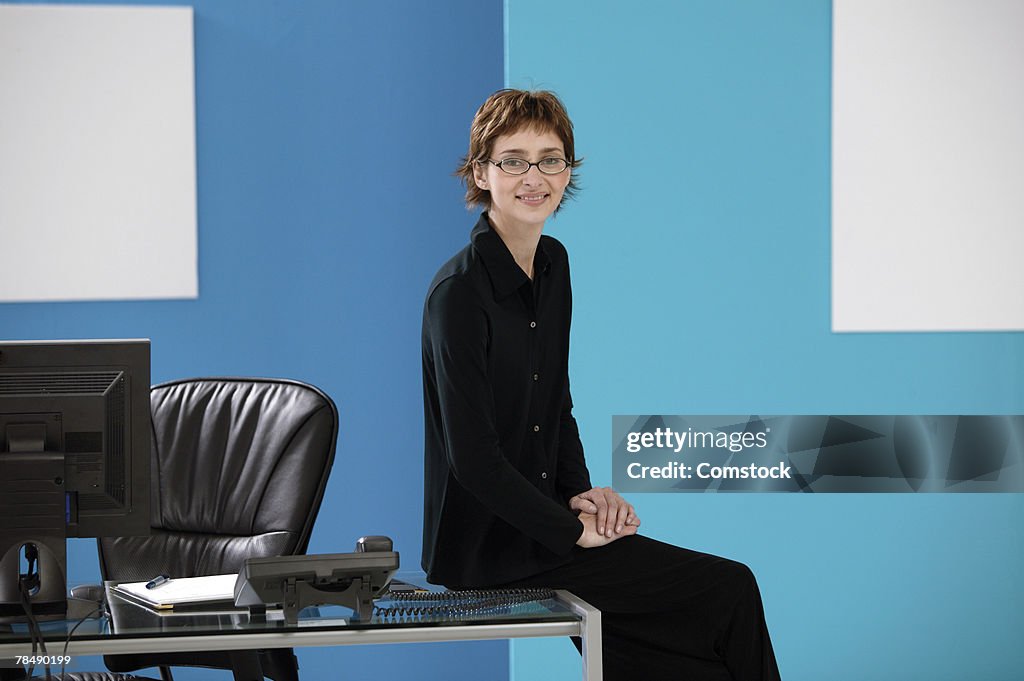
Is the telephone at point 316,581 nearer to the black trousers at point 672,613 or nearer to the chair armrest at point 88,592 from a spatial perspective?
the chair armrest at point 88,592

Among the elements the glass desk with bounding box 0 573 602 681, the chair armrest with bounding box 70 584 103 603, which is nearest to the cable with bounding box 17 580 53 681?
the glass desk with bounding box 0 573 602 681

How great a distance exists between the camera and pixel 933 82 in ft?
12.6

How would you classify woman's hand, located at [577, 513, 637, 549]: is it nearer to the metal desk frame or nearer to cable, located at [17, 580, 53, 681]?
the metal desk frame

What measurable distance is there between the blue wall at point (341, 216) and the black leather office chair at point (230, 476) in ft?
4.06

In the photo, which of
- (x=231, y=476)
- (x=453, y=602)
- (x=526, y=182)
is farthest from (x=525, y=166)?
(x=231, y=476)

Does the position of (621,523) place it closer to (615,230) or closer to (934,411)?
(615,230)

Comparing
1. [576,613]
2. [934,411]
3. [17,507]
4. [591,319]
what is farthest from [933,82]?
[17,507]

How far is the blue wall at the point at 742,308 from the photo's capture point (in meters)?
3.80

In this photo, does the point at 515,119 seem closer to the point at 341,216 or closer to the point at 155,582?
the point at 155,582

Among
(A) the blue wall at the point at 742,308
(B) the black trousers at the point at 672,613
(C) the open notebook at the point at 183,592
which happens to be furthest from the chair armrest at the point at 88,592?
(A) the blue wall at the point at 742,308

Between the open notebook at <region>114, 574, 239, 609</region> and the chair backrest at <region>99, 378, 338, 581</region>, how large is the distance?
0.59 metres

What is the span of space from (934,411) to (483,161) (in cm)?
205

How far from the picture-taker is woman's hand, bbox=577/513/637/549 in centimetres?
244

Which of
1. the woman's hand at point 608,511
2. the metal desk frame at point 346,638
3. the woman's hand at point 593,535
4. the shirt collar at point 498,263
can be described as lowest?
the metal desk frame at point 346,638
